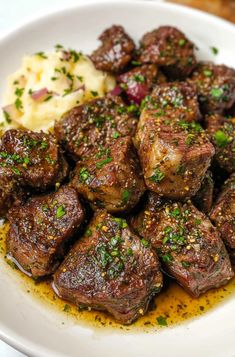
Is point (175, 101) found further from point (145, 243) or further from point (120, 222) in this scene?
point (145, 243)

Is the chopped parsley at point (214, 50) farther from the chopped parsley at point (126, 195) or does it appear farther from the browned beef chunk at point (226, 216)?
the chopped parsley at point (126, 195)

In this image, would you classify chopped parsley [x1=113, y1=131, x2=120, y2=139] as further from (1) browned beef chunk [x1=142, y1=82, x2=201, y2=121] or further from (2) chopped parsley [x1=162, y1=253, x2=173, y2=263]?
(2) chopped parsley [x1=162, y1=253, x2=173, y2=263]

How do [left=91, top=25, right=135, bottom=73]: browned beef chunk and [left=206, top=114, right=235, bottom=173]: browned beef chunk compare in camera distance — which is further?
[left=91, top=25, right=135, bottom=73]: browned beef chunk

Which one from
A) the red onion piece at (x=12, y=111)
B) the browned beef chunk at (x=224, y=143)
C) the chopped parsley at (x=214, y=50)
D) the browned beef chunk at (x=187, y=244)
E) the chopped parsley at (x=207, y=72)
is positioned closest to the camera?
the browned beef chunk at (x=187, y=244)

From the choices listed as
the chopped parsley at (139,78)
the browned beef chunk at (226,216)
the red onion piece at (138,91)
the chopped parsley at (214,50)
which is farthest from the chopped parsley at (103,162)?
the chopped parsley at (214,50)

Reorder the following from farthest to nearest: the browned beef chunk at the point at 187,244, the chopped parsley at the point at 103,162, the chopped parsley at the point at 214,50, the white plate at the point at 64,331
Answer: the chopped parsley at the point at 214,50 → the chopped parsley at the point at 103,162 → the browned beef chunk at the point at 187,244 → the white plate at the point at 64,331

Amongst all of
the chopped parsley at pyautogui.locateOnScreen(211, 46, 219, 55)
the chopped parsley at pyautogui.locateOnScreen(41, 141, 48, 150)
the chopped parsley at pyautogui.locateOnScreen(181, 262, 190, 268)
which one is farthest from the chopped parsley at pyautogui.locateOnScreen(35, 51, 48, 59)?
the chopped parsley at pyautogui.locateOnScreen(181, 262, 190, 268)

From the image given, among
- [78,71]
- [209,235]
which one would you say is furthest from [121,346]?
[78,71]
